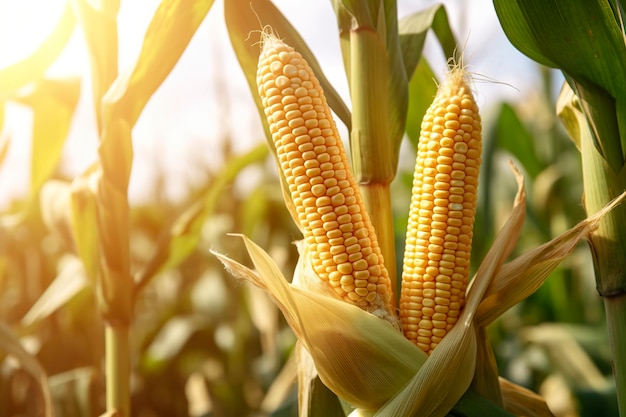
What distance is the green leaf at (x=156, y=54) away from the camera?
126 cm

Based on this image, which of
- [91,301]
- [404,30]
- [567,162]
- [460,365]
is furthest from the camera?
[567,162]

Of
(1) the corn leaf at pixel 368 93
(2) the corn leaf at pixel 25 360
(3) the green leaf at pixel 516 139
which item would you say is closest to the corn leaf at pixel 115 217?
(2) the corn leaf at pixel 25 360

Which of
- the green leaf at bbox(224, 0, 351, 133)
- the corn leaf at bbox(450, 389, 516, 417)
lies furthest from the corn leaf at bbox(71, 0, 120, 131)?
the corn leaf at bbox(450, 389, 516, 417)

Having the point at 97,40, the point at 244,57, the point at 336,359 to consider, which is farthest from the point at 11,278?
the point at 336,359

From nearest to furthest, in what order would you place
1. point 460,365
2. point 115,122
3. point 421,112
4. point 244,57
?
1. point 460,365
2. point 244,57
3. point 115,122
4. point 421,112

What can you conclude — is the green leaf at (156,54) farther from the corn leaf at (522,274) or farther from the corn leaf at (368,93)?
the corn leaf at (522,274)

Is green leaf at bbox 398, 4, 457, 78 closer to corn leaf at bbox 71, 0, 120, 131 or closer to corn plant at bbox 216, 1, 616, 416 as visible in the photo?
corn plant at bbox 216, 1, 616, 416

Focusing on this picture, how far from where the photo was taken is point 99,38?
1.45 m

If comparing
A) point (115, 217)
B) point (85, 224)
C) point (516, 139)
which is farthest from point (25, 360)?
point (516, 139)

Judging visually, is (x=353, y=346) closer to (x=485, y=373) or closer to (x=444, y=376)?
(x=444, y=376)

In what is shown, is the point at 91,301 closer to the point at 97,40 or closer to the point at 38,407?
the point at 38,407

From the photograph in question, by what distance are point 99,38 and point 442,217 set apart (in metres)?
0.94

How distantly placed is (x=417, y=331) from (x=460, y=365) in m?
0.09

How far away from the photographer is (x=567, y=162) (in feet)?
12.9
